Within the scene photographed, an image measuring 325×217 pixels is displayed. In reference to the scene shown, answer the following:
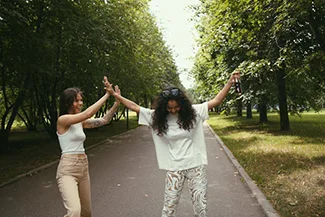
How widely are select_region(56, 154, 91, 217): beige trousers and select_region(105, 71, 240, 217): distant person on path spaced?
2.91 feet

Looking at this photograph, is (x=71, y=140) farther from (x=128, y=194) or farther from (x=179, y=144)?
(x=128, y=194)

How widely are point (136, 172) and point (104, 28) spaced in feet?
22.7

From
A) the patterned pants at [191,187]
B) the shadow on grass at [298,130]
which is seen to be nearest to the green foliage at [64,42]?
the patterned pants at [191,187]

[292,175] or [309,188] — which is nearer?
[309,188]

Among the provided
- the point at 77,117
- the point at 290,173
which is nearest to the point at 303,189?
the point at 290,173

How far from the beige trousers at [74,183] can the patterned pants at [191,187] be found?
3.11 ft

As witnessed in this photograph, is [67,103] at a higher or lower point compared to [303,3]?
lower

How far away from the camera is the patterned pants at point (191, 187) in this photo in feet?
10.8

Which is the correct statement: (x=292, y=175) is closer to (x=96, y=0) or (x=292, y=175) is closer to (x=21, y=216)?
(x=21, y=216)

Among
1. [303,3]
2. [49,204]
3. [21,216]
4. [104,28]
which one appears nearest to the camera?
[21,216]

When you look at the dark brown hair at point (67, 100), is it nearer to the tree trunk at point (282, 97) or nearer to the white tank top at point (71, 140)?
the white tank top at point (71, 140)

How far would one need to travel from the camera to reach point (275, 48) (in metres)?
12.7

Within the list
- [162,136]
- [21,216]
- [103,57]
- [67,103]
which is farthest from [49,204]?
[103,57]

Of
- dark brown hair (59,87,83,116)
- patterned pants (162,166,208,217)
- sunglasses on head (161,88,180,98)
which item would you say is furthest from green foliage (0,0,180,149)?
patterned pants (162,166,208,217)
